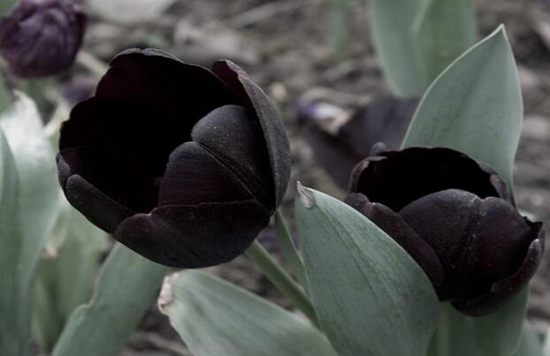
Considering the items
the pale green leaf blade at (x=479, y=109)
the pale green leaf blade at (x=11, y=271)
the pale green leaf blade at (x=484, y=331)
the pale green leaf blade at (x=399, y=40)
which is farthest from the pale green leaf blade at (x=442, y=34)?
the pale green leaf blade at (x=11, y=271)

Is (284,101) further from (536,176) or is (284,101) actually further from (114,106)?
(114,106)

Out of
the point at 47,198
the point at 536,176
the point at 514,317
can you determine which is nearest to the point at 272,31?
the point at 536,176

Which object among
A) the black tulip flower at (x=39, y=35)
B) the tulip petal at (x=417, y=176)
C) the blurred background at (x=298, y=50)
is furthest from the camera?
the blurred background at (x=298, y=50)

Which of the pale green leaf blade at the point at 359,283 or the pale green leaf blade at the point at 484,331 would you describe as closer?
the pale green leaf blade at the point at 359,283

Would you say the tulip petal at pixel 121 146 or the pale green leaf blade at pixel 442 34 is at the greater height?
the tulip petal at pixel 121 146

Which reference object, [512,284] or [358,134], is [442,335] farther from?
[358,134]

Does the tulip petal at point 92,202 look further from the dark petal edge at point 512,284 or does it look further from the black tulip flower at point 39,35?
the black tulip flower at point 39,35

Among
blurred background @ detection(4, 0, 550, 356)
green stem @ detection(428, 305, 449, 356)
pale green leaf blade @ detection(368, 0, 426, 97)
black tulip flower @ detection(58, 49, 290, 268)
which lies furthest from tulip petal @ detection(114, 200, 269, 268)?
blurred background @ detection(4, 0, 550, 356)
